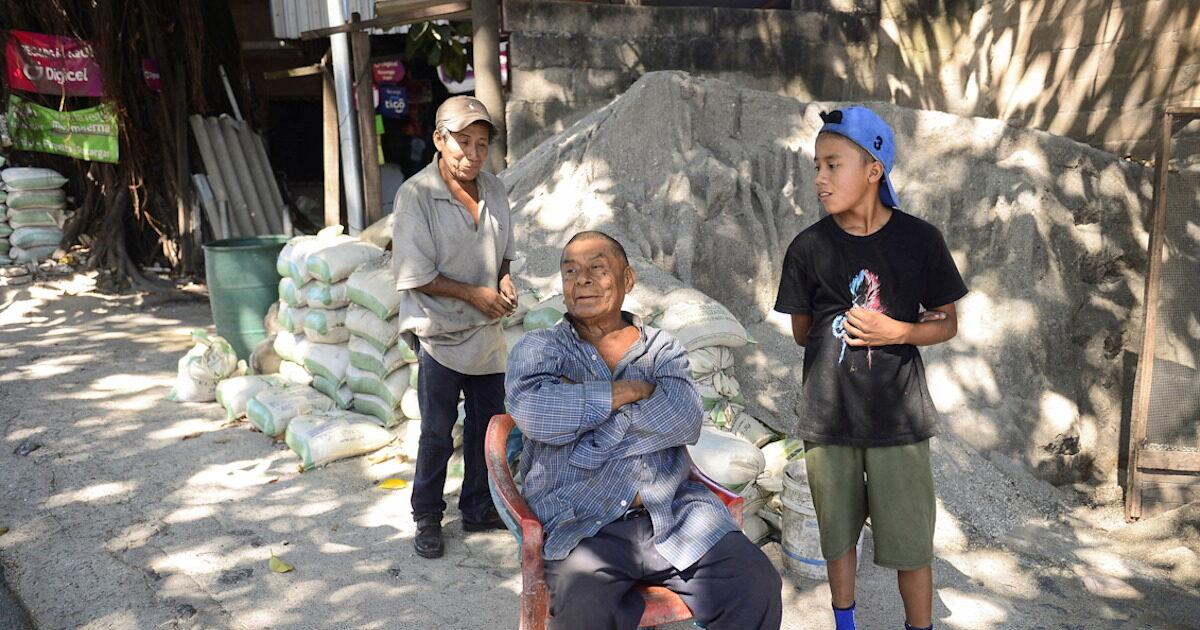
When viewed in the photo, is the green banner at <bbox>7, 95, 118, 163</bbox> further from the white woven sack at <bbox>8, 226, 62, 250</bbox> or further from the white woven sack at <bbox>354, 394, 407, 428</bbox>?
the white woven sack at <bbox>354, 394, 407, 428</bbox>

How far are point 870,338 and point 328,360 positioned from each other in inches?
138

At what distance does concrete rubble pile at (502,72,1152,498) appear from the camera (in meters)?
4.42

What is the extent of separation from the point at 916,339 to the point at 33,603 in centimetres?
317

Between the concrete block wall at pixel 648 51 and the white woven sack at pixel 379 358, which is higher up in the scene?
the concrete block wall at pixel 648 51

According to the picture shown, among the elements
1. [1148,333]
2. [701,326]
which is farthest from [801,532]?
[1148,333]

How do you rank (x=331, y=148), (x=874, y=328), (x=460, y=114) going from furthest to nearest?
(x=331, y=148), (x=460, y=114), (x=874, y=328)

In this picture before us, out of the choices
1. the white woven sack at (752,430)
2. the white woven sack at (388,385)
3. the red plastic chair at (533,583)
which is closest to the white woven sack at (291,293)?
the white woven sack at (388,385)

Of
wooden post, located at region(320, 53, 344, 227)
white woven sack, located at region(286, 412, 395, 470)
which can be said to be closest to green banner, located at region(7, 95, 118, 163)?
wooden post, located at region(320, 53, 344, 227)

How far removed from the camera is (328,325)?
16.0ft

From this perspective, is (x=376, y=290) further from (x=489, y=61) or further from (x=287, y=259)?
(x=489, y=61)

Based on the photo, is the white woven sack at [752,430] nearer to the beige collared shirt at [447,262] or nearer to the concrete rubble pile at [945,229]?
the concrete rubble pile at [945,229]

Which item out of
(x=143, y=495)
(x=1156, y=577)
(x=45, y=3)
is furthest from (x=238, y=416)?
(x=45, y=3)

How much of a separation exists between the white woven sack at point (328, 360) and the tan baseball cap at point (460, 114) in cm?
214

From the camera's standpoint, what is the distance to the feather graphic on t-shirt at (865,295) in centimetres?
233
